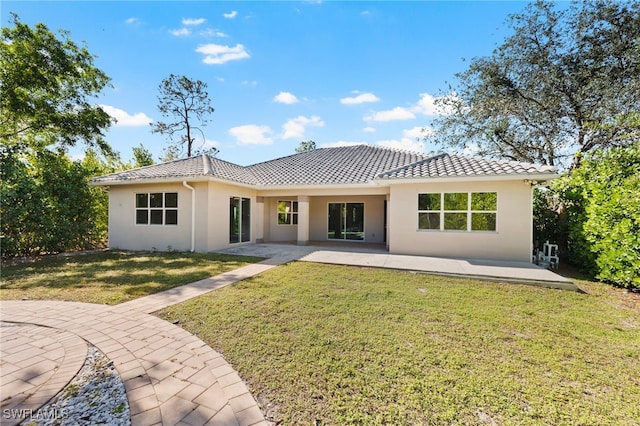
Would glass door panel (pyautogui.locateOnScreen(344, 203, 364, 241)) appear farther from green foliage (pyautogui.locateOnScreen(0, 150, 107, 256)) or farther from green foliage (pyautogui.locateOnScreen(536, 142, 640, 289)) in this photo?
green foliage (pyautogui.locateOnScreen(0, 150, 107, 256))

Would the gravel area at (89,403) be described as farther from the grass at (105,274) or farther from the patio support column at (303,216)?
the patio support column at (303,216)

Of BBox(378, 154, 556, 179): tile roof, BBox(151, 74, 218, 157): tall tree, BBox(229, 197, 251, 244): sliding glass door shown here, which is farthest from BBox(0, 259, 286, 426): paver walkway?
BBox(151, 74, 218, 157): tall tree

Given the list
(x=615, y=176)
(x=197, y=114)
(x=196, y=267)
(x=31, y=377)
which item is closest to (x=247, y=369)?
(x=31, y=377)

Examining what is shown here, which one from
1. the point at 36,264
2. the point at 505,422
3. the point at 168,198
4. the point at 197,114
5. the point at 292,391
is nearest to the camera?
the point at 505,422

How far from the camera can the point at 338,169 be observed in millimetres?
15133

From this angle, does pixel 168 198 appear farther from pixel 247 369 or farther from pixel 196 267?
pixel 247 369

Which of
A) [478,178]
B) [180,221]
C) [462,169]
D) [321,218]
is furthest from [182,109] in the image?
[478,178]

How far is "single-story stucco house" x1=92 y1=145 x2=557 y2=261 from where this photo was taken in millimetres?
10359

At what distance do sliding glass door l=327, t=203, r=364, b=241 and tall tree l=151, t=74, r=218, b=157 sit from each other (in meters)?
18.2

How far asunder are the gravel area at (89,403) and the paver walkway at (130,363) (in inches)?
2.6

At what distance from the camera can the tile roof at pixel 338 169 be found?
35.6 feet

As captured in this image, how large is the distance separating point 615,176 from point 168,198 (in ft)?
53.6

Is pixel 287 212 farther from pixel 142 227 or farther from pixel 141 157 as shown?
pixel 141 157

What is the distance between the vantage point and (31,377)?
10.5ft
